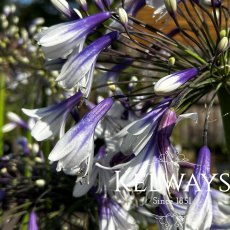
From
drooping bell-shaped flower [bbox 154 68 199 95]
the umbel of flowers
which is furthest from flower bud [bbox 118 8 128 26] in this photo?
drooping bell-shaped flower [bbox 154 68 199 95]

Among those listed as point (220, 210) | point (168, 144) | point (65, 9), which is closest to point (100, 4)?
point (65, 9)

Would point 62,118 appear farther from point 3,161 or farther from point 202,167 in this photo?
point 3,161

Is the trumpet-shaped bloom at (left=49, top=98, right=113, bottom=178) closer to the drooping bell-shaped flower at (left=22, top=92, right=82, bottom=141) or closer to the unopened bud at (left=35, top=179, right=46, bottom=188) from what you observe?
the drooping bell-shaped flower at (left=22, top=92, right=82, bottom=141)

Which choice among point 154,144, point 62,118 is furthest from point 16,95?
point 154,144

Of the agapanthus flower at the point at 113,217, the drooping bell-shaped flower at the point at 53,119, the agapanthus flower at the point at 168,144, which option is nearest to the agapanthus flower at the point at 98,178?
the agapanthus flower at the point at 113,217

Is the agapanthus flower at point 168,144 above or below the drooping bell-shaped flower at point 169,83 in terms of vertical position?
below

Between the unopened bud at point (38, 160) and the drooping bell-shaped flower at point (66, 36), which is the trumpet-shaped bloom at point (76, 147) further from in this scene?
the unopened bud at point (38, 160)
